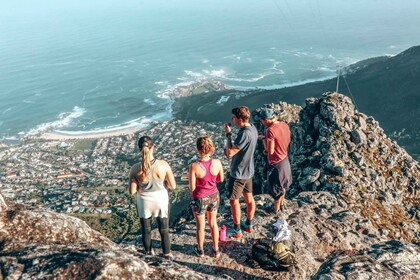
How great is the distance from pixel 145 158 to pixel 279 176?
21.8 ft

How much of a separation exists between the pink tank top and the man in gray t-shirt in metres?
1.39

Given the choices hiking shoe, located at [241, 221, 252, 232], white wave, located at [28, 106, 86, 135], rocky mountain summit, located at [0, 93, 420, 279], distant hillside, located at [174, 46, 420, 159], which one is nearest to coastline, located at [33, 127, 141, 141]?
white wave, located at [28, 106, 86, 135]

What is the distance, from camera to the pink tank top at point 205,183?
38.6ft

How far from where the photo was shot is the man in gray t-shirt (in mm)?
12797

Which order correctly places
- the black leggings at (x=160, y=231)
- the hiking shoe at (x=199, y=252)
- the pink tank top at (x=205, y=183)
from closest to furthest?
the pink tank top at (x=205, y=183), the black leggings at (x=160, y=231), the hiking shoe at (x=199, y=252)

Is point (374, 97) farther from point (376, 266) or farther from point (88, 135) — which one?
point (376, 266)

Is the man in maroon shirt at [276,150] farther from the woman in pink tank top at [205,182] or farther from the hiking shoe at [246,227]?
the woman in pink tank top at [205,182]

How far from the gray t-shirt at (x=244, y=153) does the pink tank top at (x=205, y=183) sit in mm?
1558

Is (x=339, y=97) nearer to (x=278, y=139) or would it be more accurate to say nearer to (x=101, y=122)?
(x=278, y=139)

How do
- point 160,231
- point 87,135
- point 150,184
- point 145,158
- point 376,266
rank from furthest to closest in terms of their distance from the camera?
point 87,135 < point 160,231 < point 150,184 < point 145,158 < point 376,266

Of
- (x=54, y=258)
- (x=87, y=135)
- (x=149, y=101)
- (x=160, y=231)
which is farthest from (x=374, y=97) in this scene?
(x=54, y=258)

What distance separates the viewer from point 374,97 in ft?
398

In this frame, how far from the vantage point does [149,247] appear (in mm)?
12633

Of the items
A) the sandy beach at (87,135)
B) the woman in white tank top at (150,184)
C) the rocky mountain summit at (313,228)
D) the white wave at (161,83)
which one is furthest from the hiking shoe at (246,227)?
the white wave at (161,83)
